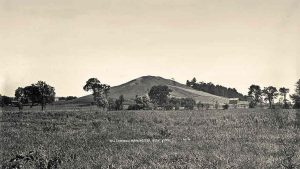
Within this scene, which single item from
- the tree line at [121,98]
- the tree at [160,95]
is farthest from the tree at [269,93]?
the tree at [160,95]

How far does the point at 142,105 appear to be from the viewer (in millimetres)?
106688

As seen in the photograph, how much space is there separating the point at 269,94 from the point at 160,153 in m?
162

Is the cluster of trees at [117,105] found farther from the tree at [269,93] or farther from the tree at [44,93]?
the tree at [269,93]

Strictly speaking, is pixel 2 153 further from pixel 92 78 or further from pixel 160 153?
pixel 92 78

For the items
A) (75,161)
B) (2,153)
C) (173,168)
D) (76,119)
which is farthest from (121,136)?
(76,119)

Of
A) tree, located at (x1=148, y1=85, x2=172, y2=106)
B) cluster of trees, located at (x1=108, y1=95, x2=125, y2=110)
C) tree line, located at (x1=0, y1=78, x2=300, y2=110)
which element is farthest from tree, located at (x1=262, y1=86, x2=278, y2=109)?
cluster of trees, located at (x1=108, y1=95, x2=125, y2=110)

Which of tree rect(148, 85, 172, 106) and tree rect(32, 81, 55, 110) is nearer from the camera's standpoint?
tree rect(32, 81, 55, 110)

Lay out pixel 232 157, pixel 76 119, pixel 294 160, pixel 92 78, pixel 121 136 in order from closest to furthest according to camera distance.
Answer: pixel 294 160 → pixel 232 157 → pixel 121 136 → pixel 76 119 → pixel 92 78

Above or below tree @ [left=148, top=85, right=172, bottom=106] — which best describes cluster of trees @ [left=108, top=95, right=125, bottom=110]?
below

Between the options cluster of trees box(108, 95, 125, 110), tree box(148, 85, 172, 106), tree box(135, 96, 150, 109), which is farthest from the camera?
tree box(148, 85, 172, 106)

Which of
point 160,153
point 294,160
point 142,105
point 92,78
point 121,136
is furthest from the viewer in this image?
point 92,78

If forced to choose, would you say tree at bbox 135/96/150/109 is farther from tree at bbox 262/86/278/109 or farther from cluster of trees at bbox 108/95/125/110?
tree at bbox 262/86/278/109

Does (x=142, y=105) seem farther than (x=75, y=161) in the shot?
Yes

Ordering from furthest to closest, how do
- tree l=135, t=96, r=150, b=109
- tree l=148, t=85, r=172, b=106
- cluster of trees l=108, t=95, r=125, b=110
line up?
tree l=148, t=85, r=172, b=106 < cluster of trees l=108, t=95, r=125, b=110 < tree l=135, t=96, r=150, b=109
